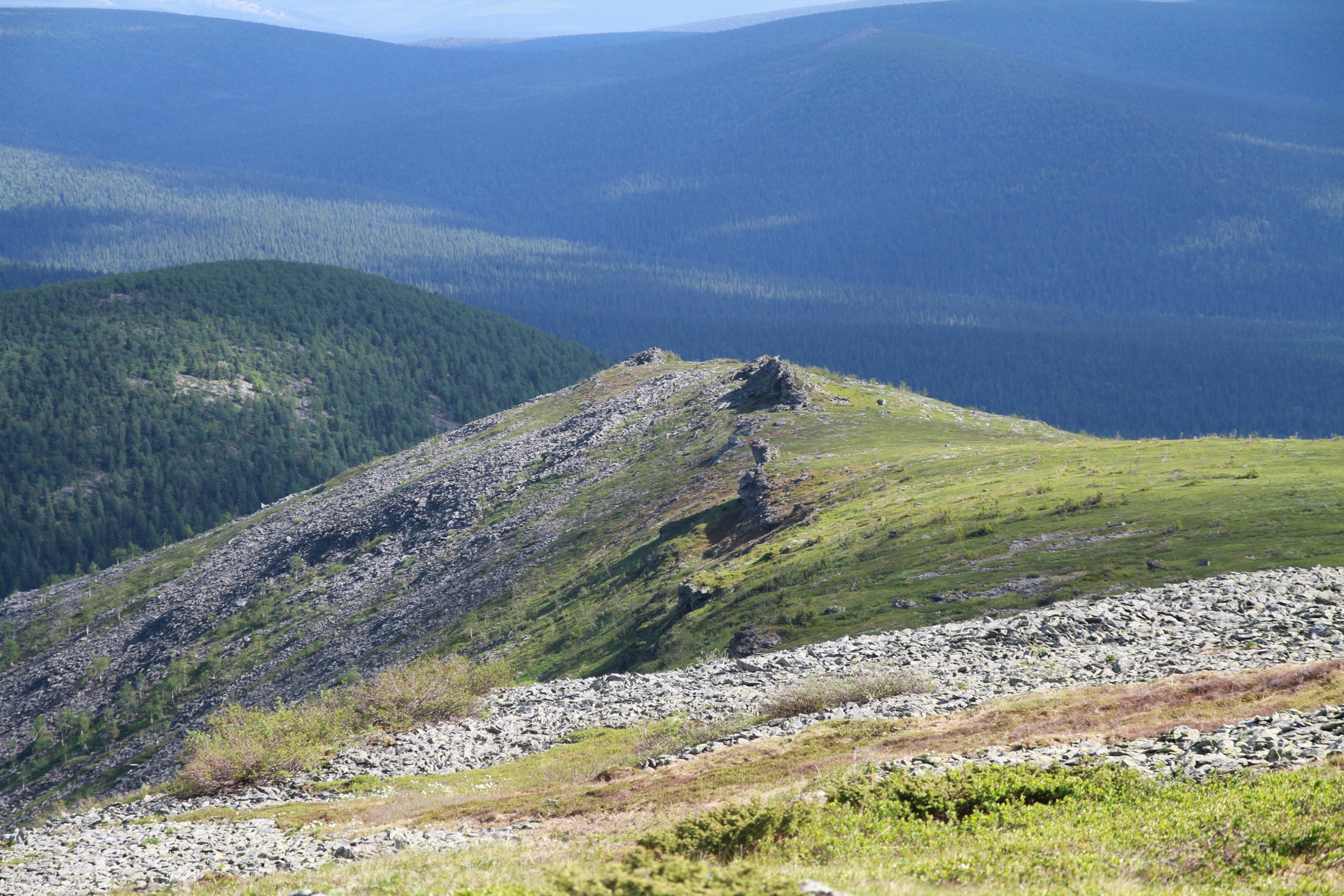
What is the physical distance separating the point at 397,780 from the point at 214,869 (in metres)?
11.3

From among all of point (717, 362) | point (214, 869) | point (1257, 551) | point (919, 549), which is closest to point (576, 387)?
point (717, 362)

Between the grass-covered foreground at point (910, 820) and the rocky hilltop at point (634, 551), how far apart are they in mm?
12855

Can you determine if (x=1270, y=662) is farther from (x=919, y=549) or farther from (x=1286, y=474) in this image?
(x=1286, y=474)

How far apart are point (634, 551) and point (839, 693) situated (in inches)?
1725

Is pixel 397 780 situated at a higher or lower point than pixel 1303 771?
lower

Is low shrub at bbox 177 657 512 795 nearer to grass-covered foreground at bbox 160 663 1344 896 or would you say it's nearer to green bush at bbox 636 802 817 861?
grass-covered foreground at bbox 160 663 1344 896

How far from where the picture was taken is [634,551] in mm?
80375

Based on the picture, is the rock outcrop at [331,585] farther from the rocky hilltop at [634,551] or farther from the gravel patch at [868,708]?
the gravel patch at [868,708]

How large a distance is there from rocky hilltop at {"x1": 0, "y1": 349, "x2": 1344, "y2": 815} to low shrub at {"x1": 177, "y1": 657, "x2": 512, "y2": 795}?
776 cm

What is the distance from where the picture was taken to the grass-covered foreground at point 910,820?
17859mm

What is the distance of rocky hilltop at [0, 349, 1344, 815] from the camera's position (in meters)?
50.6

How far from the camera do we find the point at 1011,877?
18219mm

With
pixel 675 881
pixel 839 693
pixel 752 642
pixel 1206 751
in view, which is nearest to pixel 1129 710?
pixel 1206 751

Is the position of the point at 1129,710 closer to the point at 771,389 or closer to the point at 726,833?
the point at 726,833
